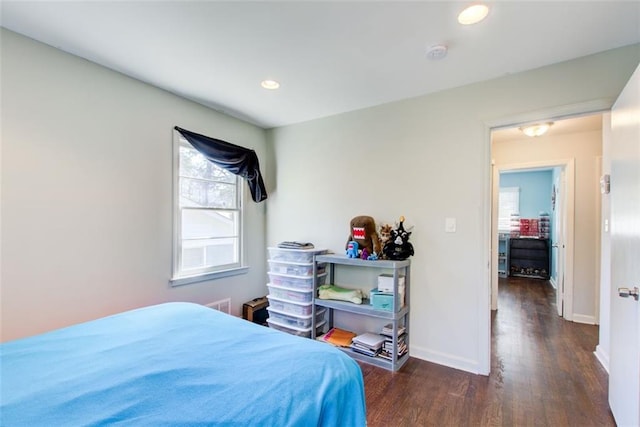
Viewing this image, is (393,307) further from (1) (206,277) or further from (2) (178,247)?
(2) (178,247)

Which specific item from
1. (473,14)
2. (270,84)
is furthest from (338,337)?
(473,14)

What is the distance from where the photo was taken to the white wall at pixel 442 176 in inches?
87.1

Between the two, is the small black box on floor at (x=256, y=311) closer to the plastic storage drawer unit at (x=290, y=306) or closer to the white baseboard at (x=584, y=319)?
the plastic storage drawer unit at (x=290, y=306)

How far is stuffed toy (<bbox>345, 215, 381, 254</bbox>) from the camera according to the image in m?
2.82

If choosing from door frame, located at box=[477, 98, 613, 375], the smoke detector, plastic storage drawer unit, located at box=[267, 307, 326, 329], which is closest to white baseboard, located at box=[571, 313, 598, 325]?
door frame, located at box=[477, 98, 613, 375]

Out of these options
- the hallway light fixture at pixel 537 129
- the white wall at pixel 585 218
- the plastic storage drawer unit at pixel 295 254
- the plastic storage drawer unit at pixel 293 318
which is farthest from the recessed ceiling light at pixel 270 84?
the white wall at pixel 585 218

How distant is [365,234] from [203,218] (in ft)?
5.49

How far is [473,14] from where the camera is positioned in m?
1.64

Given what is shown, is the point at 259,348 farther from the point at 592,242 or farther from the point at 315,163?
the point at 592,242

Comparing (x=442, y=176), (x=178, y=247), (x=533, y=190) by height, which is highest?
(x=533, y=190)

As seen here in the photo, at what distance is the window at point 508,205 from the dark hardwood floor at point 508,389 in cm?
395

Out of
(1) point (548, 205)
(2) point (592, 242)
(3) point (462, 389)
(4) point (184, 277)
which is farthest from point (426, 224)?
(1) point (548, 205)

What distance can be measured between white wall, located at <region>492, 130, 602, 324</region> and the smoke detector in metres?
2.97

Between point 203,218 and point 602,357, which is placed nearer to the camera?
point 602,357
